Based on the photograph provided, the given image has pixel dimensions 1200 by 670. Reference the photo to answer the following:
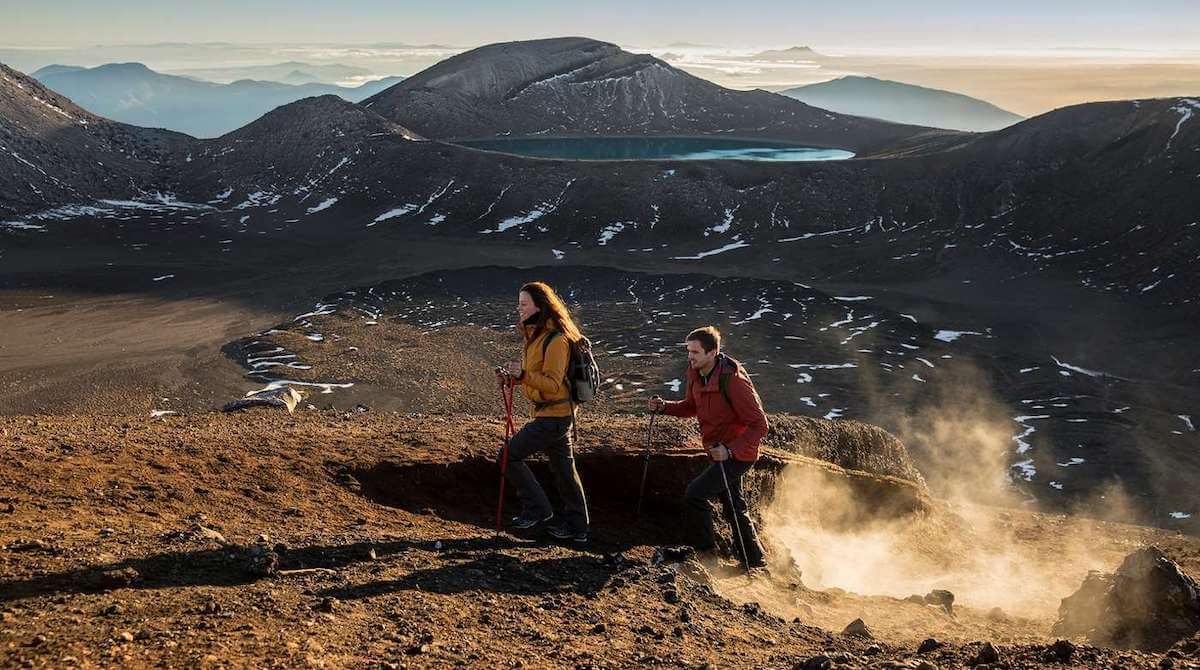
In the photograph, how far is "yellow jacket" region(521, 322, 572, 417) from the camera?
897 centimetres

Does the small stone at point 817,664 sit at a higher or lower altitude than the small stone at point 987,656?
higher

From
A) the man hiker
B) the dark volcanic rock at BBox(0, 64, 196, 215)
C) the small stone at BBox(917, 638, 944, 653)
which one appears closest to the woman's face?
the man hiker

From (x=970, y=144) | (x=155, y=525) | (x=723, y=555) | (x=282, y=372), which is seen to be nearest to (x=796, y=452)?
(x=723, y=555)

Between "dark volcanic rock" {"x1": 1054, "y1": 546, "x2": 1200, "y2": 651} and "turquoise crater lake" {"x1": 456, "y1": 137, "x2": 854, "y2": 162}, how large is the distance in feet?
341

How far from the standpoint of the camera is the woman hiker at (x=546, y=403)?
354 inches

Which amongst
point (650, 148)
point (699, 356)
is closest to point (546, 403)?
point (699, 356)

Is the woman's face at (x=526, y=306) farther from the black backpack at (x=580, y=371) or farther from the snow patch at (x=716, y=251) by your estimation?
the snow patch at (x=716, y=251)

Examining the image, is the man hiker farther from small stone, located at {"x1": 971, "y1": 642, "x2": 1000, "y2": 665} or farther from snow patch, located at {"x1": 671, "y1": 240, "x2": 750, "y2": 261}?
snow patch, located at {"x1": 671, "y1": 240, "x2": 750, "y2": 261}

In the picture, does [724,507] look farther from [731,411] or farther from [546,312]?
[546,312]

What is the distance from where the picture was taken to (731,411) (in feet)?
31.7

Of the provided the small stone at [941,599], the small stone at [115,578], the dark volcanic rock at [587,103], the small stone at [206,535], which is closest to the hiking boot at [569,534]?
the small stone at [206,535]

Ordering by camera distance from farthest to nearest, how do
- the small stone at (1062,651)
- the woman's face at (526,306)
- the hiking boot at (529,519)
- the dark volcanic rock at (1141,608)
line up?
the dark volcanic rock at (1141,608)
the hiking boot at (529,519)
the woman's face at (526,306)
the small stone at (1062,651)

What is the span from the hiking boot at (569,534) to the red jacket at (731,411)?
1667mm

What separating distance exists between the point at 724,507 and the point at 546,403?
8.98 ft
